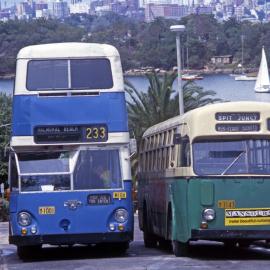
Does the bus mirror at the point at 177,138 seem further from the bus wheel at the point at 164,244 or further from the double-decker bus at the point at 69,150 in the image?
the bus wheel at the point at 164,244

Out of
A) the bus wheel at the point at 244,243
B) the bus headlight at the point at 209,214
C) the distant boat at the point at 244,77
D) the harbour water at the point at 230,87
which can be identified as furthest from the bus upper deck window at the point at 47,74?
the distant boat at the point at 244,77

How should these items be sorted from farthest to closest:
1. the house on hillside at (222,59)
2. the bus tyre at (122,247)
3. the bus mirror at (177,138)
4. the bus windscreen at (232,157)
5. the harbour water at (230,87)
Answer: the house on hillside at (222,59) → the harbour water at (230,87) → the bus tyre at (122,247) → the bus mirror at (177,138) → the bus windscreen at (232,157)

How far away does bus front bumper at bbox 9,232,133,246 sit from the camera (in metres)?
20.4

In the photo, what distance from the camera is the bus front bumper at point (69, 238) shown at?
66.8 feet

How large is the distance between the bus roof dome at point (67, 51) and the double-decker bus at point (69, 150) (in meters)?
0.02

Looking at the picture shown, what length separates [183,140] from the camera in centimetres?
1983

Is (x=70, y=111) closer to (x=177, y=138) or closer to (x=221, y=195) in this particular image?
(x=177, y=138)

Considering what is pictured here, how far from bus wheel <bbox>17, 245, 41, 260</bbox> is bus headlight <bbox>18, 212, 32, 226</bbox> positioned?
118cm

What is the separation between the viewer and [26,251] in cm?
2175

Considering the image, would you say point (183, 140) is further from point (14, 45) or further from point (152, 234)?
point (14, 45)

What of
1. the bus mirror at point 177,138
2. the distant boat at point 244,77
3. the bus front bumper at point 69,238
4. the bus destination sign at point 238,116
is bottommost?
the distant boat at point 244,77

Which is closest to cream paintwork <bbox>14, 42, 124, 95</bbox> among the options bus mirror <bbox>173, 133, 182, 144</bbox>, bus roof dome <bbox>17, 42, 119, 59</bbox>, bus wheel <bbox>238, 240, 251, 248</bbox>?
bus roof dome <bbox>17, 42, 119, 59</bbox>

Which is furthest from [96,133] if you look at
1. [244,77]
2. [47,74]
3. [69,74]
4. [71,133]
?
[244,77]

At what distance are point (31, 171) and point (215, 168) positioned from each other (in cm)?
364
